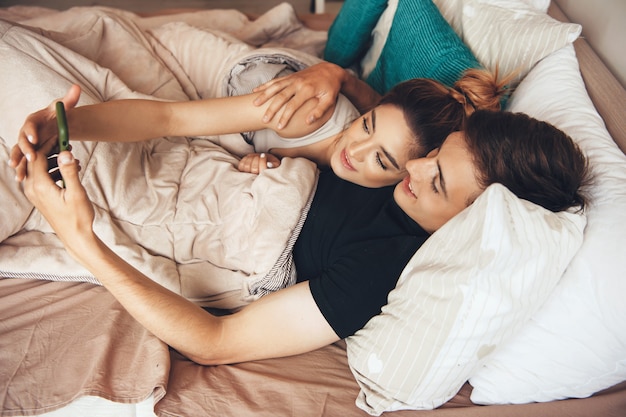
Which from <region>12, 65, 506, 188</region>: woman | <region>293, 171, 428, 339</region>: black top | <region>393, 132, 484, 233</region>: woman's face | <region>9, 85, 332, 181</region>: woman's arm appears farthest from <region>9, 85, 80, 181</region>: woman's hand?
<region>393, 132, 484, 233</region>: woman's face

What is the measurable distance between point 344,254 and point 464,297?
332 millimetres

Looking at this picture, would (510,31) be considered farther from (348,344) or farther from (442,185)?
(348,344)

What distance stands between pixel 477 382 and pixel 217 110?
0.89 meters

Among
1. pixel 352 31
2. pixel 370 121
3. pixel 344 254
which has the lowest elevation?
pixel 344 254

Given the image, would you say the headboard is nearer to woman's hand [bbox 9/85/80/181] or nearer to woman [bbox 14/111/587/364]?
woman [bbox 14/111/587/364]

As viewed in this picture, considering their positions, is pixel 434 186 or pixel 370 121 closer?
pixel 434 186

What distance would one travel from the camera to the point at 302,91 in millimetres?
1289

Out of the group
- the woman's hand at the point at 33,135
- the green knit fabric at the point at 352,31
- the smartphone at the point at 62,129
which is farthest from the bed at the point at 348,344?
the green knit fabric at the point at 352,31

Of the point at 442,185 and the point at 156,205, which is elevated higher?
the point at 442,185

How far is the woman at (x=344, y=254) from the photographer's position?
0.92 meters

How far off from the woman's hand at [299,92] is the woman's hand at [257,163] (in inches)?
4.0

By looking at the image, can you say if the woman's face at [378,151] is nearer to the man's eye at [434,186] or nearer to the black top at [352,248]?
the black top at [352,248]

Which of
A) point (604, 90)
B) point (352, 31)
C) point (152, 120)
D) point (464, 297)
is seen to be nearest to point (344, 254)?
point (464, 297)

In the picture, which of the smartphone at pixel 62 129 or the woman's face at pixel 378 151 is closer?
the smartphone at pixel 62 129
